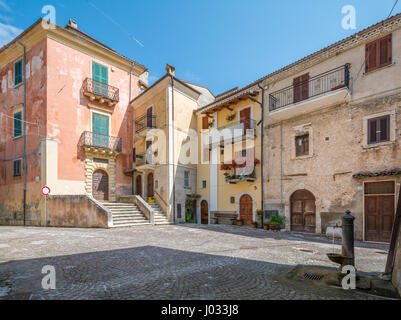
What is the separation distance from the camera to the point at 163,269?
17.3ft

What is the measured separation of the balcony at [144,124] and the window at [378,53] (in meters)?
14.2

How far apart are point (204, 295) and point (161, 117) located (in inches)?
632

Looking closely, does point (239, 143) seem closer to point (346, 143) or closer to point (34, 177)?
point (346, 143)

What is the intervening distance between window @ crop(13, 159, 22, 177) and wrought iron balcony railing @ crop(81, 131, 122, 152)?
Result: 16.5 feet

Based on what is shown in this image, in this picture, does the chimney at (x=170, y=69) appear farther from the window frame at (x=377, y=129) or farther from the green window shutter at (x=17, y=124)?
the window frame at (x=377, y=129)

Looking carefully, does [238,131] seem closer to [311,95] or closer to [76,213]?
[311,95]

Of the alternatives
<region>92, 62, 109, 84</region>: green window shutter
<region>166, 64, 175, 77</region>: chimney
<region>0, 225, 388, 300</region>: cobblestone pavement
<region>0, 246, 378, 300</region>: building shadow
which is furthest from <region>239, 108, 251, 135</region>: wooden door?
<region>92, 62, 109, 84</region>: green window shutter

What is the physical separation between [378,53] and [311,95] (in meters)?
3.28

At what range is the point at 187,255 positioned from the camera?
6.74 m

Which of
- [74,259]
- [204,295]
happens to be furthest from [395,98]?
[74,259]

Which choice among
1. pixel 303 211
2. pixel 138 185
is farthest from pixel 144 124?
pixel 303 211

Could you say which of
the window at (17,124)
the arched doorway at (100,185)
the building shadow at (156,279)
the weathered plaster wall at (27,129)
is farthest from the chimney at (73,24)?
the building shadow at (156,279)

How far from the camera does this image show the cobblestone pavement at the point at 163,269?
3.89m

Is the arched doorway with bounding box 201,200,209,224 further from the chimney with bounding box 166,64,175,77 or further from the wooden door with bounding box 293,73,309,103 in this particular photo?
the chimney with bounding box 166,64,175,77
